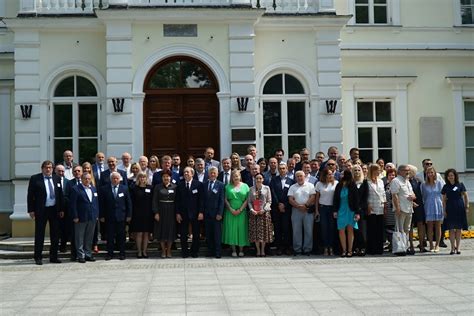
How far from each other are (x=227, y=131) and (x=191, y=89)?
1.39 m

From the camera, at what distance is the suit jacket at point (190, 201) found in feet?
38.9

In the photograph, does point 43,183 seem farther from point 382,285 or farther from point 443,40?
point 443,40

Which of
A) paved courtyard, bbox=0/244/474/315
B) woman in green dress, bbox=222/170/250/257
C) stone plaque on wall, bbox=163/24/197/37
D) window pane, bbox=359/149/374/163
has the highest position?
stone plaque on wall, bbox=163/24/197/37

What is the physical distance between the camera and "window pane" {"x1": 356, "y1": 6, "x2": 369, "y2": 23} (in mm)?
16516

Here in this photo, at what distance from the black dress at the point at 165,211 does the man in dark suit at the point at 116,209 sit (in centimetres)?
55

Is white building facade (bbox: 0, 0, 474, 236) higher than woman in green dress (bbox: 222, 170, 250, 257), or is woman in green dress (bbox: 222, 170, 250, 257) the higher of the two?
white building facade (bbox: 0, 0, 474, 236)

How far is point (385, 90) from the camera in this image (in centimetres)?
1631

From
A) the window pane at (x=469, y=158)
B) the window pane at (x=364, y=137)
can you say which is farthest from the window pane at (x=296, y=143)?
the window pane at (x=469, y=158)

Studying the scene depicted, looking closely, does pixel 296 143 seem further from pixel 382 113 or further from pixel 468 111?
pixel 468 111

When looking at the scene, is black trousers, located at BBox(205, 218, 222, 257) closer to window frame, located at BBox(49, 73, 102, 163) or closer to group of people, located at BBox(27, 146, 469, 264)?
group of people, located at BBox(27, 146, 469, 264)

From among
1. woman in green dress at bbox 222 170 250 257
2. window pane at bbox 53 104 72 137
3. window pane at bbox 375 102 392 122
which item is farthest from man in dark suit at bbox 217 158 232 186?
window pane at bbox 375 102 392 122

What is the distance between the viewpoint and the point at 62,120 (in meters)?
14.7

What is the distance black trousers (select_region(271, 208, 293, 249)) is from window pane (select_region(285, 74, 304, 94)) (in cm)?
395

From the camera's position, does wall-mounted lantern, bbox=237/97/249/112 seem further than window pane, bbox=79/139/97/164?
No
